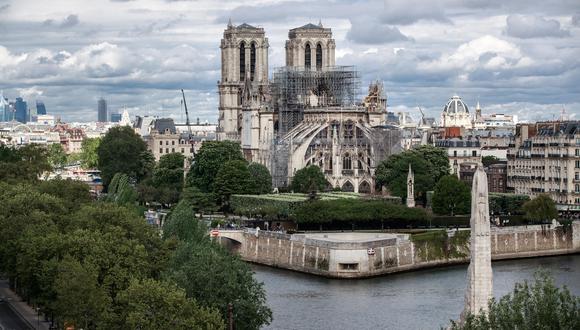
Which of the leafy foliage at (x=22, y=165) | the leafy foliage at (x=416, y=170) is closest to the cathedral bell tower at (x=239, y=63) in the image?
the leafy foliage at (x=22, y=165)

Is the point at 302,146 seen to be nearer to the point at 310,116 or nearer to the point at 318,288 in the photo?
the point at 310,116

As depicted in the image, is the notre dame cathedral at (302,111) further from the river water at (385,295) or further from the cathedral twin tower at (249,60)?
the river water at (385,295)

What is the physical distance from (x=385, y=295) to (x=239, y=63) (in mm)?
70218

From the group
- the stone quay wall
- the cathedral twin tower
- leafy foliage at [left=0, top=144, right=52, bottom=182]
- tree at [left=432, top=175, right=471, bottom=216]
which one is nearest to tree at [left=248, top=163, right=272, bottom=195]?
leafy foliage at [left=0, top=144, right=52, bottom=182]

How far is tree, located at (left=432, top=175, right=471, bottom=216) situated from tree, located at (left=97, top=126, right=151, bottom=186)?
134ft

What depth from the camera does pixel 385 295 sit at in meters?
62.8

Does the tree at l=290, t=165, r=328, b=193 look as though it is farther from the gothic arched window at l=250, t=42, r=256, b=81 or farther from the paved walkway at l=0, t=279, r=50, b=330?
the paved walkway at l=0, t=279, r=50, b=330

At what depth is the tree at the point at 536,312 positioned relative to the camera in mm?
31297

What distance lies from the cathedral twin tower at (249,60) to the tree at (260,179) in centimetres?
1922

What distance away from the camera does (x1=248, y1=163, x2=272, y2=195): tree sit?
328ft

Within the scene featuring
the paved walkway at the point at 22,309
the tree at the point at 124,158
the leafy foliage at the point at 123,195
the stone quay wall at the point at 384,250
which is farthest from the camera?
the tree at the point at 124,158

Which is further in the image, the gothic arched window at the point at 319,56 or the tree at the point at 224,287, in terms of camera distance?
the gothic arched window at the point at 319,56

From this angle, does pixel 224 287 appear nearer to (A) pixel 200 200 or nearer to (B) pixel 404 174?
(A) pixel 200 200

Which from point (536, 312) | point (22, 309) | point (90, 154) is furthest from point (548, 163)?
point (90, 154)
